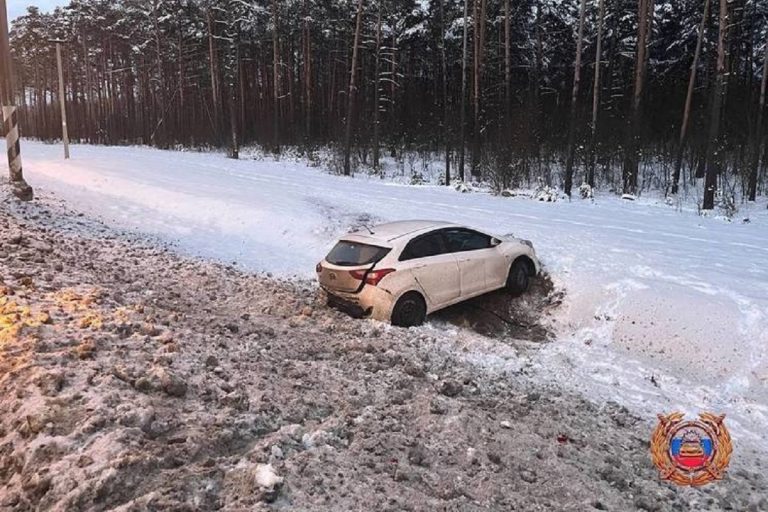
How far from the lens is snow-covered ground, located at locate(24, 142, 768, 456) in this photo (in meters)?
7.12

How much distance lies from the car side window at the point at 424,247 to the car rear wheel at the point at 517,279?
5.37 feet

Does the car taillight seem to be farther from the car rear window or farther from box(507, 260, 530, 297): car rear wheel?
box(507, 260, 530, 297): car rear wheel

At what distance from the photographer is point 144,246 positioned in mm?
12297

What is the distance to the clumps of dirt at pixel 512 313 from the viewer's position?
905cm

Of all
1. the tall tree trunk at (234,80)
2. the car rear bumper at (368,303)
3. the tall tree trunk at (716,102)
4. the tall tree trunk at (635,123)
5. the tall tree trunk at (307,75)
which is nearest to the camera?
the car rear bumper at (368,303)

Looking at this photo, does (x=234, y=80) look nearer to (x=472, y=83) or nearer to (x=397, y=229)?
(x=472, y=83)

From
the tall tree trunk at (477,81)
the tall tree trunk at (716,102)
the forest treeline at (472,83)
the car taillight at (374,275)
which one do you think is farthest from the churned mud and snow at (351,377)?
the tall tree trunk at (477,81)

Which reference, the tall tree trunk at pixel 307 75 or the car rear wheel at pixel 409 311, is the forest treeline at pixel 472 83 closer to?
the tall tree trunk at pixel 307 75

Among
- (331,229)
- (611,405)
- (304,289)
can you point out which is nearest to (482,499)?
(611,405)

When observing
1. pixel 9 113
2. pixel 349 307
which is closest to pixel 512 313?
pixel 349 307

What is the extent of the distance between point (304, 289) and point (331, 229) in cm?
352

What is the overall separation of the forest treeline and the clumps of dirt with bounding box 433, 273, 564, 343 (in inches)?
446

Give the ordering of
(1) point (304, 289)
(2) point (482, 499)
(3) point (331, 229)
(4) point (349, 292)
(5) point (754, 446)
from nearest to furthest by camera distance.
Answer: (2) point (482, 499), (5) point (754, 446), (4) point (349, 292), (1) point (304, 289), (3) point (331, 229)

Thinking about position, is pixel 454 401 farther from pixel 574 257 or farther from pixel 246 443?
pixel 574 257
